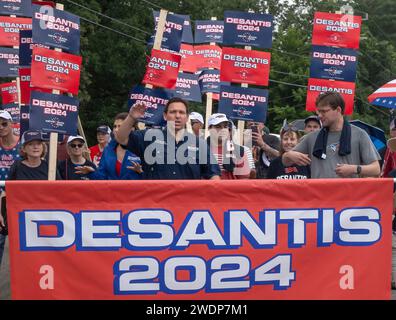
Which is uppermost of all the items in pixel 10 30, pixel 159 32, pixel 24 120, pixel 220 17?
pixel 220 17

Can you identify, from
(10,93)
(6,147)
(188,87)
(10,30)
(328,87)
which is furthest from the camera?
(188,87)

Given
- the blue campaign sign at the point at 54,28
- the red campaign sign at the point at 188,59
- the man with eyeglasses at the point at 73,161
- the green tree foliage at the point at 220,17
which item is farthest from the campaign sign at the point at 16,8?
the green tree foliage at the point at 220,17

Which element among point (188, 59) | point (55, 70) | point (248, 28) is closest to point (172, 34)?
point (248, 28)

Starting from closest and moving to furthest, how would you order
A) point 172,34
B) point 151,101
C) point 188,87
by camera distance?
point 151,101 < point 172,34 < point 188,87

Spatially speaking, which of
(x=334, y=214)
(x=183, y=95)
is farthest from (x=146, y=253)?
(x=183, y=95)

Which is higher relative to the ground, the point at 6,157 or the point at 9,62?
the point at 9,62

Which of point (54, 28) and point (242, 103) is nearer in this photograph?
point (54, 28)

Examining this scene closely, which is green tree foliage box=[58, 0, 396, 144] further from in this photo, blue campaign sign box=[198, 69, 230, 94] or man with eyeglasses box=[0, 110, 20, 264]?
man with eyeglasses box=[0, 110, 20, 264]

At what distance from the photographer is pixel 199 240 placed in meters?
4.88

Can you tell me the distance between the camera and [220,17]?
41812mm

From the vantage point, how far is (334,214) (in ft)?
16.3

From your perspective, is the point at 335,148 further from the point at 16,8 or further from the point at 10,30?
the point at 16,8

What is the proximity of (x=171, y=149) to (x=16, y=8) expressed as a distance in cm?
759
